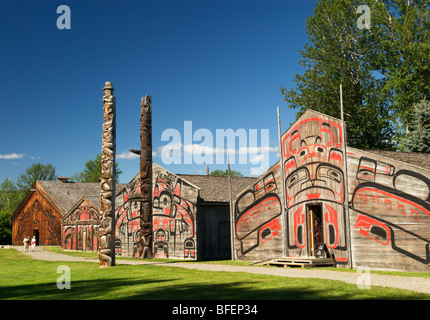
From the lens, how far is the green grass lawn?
37.2ft

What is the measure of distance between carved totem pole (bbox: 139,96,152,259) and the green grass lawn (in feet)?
31.5

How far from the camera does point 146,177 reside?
2761 centimetres

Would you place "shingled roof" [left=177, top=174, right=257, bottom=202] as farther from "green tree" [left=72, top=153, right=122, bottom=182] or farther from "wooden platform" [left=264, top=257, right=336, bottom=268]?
"green tree" [left=72, top=153, right=122, bottom=182]

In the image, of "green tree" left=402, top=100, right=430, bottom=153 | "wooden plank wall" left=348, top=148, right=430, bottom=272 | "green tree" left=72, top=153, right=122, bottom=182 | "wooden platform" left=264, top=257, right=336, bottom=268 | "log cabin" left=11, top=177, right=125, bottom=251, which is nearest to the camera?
"wooden plank wall" left=348, top=148, right=430, bottom=272

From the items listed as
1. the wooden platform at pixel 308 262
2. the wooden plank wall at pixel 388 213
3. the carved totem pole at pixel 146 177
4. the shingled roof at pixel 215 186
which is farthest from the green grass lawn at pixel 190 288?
the shingled roof at pixel 215 186

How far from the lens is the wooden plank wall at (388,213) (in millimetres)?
17219

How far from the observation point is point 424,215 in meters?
17.1

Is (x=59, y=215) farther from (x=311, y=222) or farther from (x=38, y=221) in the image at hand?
(x=311, y=222)

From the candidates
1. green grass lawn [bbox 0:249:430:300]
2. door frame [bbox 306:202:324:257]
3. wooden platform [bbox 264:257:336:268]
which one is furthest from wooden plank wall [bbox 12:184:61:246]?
wooden platform [bbox 264:257:336:268]
